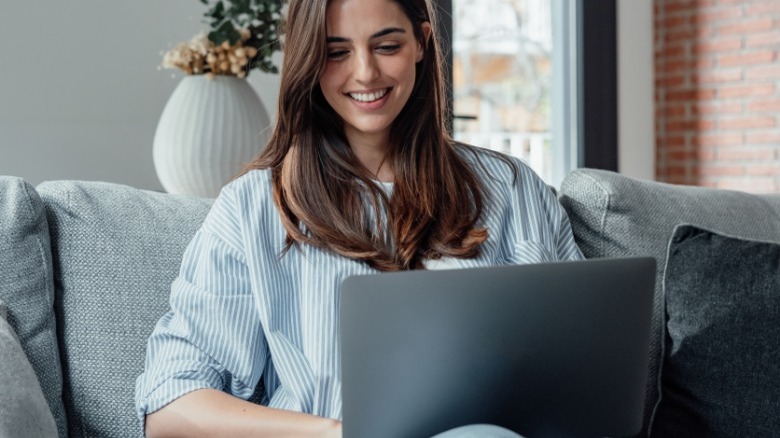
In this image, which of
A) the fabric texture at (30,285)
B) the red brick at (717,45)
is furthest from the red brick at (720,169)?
the fabric texture at (30,285)

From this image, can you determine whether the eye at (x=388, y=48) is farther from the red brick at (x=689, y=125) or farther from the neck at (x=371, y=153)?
the red brick at (x=689, y=125)

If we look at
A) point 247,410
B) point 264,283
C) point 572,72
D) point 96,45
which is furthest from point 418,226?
point 572,72

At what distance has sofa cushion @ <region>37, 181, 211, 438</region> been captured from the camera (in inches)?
53.6

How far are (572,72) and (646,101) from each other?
43 centimetres

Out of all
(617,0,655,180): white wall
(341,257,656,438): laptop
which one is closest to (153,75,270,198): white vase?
(341,257,656,438): laptop

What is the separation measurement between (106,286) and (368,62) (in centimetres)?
52

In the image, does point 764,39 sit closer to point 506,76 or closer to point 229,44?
point 506,76

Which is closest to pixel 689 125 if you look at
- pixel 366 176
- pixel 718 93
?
pixel 718 93

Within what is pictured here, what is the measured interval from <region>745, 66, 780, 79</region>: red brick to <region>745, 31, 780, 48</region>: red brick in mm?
92

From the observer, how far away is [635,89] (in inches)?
167

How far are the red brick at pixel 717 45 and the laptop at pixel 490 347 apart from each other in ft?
10.9

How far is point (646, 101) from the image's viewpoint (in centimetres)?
430

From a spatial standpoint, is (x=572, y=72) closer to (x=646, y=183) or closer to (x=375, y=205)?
(x=646, y=183)

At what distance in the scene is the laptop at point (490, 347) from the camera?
37.9 inches
